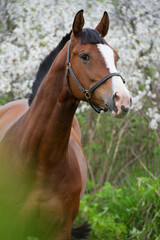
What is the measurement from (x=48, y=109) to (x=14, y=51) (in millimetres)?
3001

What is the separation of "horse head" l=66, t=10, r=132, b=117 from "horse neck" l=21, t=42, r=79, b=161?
95 millimetres

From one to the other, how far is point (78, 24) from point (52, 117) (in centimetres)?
64

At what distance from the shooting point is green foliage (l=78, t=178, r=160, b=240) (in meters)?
4.19

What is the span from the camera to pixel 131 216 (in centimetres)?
460

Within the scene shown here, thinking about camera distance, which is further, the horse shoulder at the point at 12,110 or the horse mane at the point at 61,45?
the horse shoulder at the point at 12,110

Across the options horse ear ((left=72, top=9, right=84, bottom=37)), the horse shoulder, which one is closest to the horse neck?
horse ear ((left=72, top=9, right=84, bottom=37))

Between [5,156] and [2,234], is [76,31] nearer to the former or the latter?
[5,156]

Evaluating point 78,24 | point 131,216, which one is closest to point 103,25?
point 78,24

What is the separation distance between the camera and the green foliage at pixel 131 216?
4191 millimetres

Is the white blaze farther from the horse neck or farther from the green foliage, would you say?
the green foliage

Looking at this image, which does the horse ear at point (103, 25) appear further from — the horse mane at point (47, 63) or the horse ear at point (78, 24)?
the horse mane at point (47, 63)

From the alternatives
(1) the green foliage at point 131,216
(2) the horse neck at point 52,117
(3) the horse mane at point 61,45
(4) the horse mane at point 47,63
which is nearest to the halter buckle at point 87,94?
(2) the horse neck at point 52,117

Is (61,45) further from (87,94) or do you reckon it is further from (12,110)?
(12,110)

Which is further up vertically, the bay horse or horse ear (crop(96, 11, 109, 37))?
horse ear (crop(96, 11, 109, 37))
